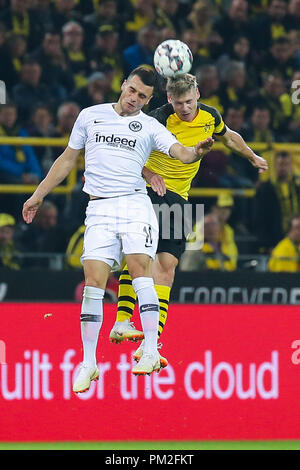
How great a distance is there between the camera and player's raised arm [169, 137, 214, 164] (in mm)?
8367

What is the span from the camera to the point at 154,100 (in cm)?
1218

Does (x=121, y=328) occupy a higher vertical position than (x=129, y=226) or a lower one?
lower

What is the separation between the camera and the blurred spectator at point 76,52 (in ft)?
49.0

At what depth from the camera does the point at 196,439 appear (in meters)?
11.0

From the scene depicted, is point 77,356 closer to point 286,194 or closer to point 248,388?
point 248,388

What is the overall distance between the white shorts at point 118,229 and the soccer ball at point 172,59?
3.33 ft

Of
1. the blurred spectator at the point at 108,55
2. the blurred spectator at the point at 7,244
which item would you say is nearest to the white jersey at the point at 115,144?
the blurred spectator at the point at 7,244

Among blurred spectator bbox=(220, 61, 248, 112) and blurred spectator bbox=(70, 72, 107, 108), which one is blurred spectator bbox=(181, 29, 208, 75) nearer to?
blurred spectator bbox=(220, 61, 248, 112)

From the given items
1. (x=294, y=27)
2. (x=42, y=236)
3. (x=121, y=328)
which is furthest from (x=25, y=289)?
(x=294, y=27)

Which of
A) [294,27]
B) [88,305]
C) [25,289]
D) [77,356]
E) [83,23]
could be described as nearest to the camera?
[88,305]

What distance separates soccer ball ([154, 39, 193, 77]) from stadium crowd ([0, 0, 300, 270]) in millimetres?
3446

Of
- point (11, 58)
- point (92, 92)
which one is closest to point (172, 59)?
point (92, 92)

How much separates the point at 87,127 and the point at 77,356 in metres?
2.72

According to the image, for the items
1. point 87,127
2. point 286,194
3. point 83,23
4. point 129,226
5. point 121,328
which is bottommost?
point 121,328
